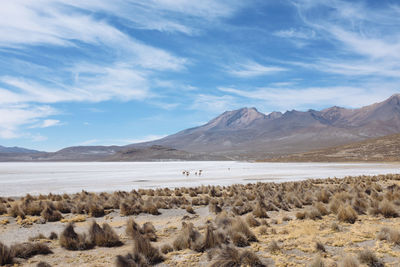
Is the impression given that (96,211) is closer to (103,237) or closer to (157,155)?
(103,237)

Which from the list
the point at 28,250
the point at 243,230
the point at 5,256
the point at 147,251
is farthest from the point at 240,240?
the point at 5,256

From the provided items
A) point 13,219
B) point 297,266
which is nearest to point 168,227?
point 297,266

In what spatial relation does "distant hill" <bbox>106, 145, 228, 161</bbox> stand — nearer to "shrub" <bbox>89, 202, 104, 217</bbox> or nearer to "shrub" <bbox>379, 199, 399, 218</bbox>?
"shrub" <bbox>89, 202, 104, 217</bbox>

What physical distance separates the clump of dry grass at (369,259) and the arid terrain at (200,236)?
2 cm

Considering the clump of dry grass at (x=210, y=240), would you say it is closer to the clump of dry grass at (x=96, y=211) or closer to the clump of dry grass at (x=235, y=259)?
the clump of dry grass at (x=235, y=259)

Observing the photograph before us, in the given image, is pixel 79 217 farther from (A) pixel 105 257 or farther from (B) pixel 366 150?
(B) pixel 366 150

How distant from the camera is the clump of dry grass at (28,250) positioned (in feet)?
25.3

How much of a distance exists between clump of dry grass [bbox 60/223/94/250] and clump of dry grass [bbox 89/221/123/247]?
0.16 meters

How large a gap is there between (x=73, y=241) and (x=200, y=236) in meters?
3.22

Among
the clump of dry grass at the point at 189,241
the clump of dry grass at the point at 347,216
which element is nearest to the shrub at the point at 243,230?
the clump of dry grass at the point at 189,241

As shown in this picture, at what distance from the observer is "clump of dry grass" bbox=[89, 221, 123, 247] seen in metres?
8.75

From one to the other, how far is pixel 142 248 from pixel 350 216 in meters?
6.83

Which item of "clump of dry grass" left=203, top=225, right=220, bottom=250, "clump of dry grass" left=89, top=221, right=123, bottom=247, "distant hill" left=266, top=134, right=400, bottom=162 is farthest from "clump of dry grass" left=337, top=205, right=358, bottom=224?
"distant hill" left=266, top=134, right=400, bottom=162

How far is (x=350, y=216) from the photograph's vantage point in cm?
1066
